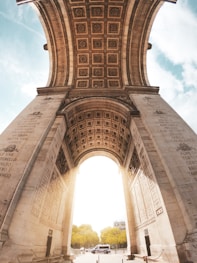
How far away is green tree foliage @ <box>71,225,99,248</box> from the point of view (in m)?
52.8

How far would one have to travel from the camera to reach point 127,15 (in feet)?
45.3

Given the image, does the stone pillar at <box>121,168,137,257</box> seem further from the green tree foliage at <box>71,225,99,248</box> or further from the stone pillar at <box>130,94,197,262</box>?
the green tree foliage at <box>71,225,99,248</box>

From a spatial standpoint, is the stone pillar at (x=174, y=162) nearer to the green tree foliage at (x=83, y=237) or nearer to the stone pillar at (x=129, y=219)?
the stone pillar at (x=129, y=219)

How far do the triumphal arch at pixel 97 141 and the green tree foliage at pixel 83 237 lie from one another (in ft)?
153

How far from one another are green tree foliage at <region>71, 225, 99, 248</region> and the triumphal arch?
1839 inches

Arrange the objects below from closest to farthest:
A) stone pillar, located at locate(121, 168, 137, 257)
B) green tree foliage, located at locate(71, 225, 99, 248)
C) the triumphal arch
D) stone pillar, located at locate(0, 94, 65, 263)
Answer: stone pillar, located at locate(0, 94, 65, 263), the triumphal arch, stone pillar, located at locate(121, 168, 137, 257), green tree foliage, located at locate(71, 225, 99, 248)

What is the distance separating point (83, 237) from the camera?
55.4 metres

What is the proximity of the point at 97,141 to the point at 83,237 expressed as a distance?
5166 centimetres

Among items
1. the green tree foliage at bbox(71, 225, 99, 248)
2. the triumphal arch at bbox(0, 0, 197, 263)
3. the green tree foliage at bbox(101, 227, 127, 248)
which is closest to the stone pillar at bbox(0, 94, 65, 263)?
the triumphal arch at bbox(0, 0, 197, 263)

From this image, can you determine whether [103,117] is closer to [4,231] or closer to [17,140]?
[17,140]

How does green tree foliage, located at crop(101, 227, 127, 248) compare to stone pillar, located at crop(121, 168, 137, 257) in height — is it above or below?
above

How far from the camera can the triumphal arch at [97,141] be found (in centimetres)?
630

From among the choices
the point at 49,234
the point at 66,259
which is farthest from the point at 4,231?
the point at 66,259

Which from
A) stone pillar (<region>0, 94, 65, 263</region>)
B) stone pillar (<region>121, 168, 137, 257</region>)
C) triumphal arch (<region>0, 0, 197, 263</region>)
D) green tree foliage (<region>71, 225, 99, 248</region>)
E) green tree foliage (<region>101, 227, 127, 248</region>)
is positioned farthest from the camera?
green tree foliage (<region>101, 227, 127, 248</region>)
